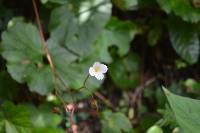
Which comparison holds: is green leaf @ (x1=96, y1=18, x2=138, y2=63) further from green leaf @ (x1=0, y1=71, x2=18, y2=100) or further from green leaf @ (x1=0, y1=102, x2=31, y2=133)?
green leaf @ (x1=0, y1=102, x2=31, y2=133)

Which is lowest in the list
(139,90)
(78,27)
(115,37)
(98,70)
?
(139,90)

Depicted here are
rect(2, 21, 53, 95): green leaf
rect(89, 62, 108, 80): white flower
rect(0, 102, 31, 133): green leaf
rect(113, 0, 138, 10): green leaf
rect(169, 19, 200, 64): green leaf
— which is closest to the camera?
rect(89, 62, 108, 80): white flower

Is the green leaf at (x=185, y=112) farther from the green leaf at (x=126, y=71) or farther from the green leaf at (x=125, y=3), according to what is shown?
the green leaf at (x=126, y=71)

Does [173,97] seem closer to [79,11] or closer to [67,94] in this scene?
[67,94]

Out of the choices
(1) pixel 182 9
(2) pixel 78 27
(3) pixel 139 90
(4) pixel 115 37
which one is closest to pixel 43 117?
(2) pixel 78 27

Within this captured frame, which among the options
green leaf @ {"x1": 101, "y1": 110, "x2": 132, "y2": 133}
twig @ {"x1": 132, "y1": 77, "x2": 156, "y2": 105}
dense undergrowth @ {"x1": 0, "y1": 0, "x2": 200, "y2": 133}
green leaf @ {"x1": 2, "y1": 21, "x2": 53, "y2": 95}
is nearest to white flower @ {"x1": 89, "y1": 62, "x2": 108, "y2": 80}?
dense undergrowth @ {"x1": 0, "y1": 0, "x2": 200, "y2": 133}

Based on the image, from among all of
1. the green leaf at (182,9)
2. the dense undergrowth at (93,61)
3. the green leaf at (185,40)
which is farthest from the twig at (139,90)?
the green leaf at (182,9)

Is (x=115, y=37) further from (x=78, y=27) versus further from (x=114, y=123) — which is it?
(x=114, y=123)
